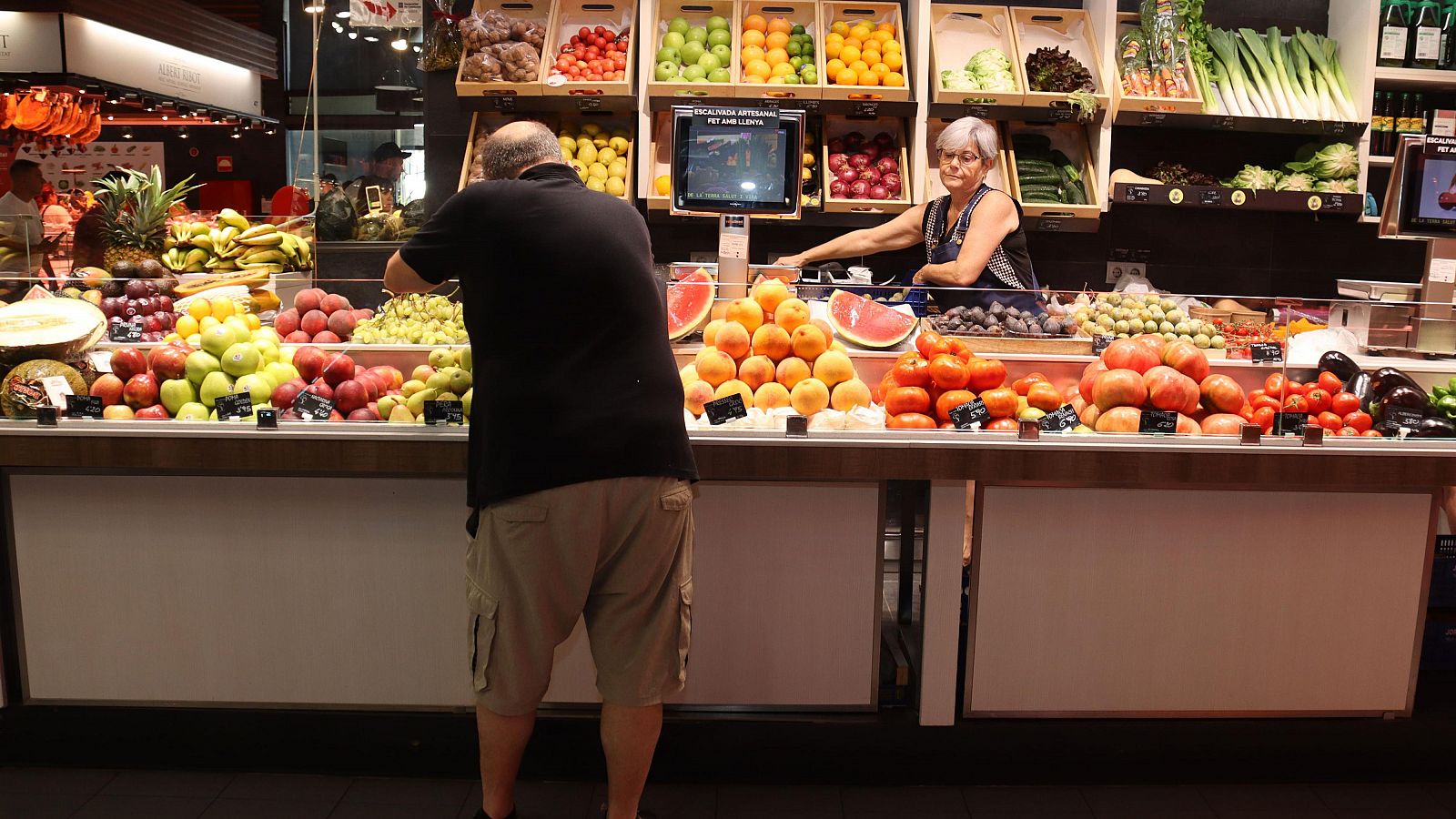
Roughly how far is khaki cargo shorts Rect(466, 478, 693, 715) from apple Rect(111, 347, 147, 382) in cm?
A: 125

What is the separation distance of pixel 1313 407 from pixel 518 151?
217 centimetres

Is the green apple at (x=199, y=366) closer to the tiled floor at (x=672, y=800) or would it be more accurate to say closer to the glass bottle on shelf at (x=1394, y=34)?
the tiled floor at (x=672, y=800)

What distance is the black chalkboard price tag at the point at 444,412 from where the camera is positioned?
101 inches

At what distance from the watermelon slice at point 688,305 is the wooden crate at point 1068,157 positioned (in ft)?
8.30

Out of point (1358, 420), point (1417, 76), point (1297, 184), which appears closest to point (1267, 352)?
point (1358, 420)

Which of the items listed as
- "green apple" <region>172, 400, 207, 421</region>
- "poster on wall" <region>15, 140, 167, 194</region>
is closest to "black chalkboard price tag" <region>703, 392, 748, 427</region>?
"green apple" <region>172, 400, 207, 421</region>

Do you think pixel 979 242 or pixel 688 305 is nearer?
pixel 688 305

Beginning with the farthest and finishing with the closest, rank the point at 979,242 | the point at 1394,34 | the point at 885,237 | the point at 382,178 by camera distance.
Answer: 1. the point at 1394,34
2. the point at 382,178
3. the point at 885,237
4. the point at 979,242

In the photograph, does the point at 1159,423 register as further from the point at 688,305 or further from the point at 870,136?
the point at 870,136

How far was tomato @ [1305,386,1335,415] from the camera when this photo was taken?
2730 mm

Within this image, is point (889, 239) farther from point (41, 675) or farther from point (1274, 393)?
point (41, 675)

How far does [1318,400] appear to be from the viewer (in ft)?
8.96

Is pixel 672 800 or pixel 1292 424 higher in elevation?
pixel 1292 424

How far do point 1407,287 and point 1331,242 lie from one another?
1.04 meters
